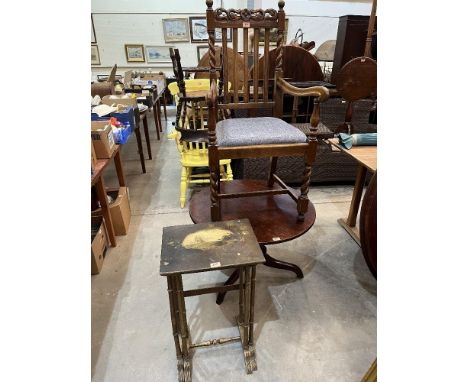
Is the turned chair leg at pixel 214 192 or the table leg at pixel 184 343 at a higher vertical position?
the turned chair leg at pixel 214 192

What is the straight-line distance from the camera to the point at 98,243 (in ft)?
5.96

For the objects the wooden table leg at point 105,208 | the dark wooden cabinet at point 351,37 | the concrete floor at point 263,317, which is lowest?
the concrete floor at point 263,317

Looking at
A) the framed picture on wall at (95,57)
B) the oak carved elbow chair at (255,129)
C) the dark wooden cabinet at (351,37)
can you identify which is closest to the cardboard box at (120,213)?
the oak carved elbow chair at (255,129)

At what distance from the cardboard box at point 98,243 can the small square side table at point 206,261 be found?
80 centimetres

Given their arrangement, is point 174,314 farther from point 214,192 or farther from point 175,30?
point 175,30

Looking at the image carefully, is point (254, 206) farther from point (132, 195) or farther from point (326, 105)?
point (132, 195)

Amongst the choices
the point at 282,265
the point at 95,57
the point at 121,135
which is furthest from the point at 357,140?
the point at 95,57

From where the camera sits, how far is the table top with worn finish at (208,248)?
982 mm

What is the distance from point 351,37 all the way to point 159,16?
4.86 meters

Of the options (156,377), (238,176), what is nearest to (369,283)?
(156,377)

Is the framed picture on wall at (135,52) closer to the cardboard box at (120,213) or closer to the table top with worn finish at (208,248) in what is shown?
the cardboard box at (120,213)

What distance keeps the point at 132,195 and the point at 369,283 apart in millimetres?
2146

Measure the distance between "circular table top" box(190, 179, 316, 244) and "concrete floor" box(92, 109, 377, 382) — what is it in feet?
1.45

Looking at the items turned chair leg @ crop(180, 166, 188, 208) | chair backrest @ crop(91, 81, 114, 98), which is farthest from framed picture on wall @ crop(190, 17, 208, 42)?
turned chair leg @ crop(180, 166, 188, 208)
